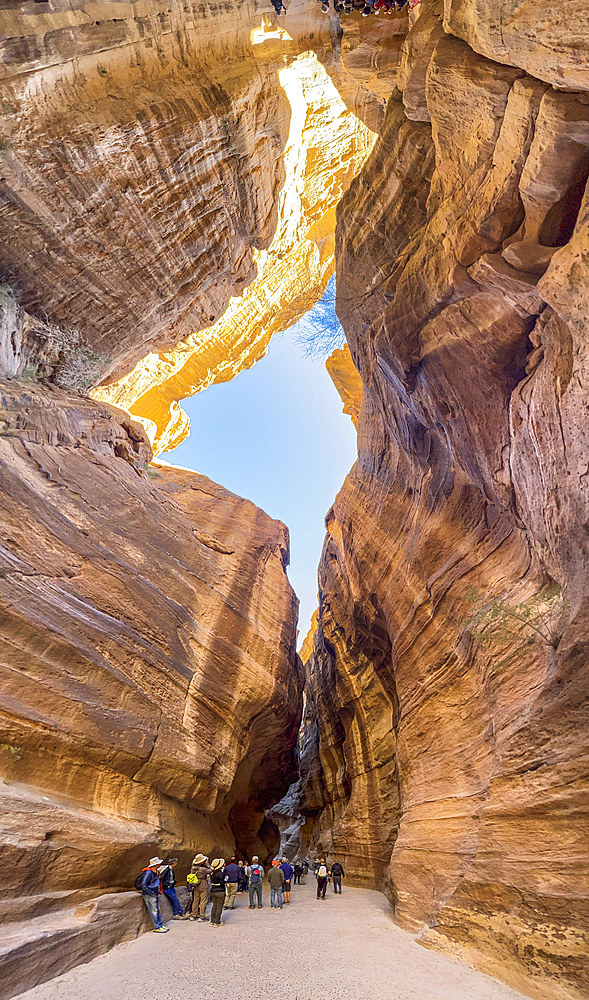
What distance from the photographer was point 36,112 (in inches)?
336

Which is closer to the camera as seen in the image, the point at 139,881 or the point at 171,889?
the point at 139,881

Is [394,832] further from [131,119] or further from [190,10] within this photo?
[190,10]

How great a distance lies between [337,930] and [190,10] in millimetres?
16768

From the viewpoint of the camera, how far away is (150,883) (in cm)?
700

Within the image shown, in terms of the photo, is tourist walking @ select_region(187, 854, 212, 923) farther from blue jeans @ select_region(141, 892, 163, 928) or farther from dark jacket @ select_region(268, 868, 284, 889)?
dark jacket @ select_region(268, 868, 284, 889)

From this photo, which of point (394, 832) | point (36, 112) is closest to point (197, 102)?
point (36, 112)

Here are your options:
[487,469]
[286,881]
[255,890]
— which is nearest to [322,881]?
[286,881]

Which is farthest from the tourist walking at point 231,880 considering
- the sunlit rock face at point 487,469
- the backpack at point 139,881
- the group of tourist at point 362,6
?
the group of tourist at point 362,6

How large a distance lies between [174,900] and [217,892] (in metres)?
0.80

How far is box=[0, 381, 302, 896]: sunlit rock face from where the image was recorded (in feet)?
22.5

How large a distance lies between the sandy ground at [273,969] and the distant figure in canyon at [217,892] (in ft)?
0.59

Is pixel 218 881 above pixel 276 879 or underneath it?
above

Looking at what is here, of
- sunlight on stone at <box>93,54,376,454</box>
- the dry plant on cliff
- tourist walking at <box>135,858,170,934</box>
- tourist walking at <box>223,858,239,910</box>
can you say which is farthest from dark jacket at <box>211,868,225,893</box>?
sunlight on stone at <box>93,54,376,454</box>

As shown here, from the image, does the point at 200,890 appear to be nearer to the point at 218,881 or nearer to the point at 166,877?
the point at 218,881
